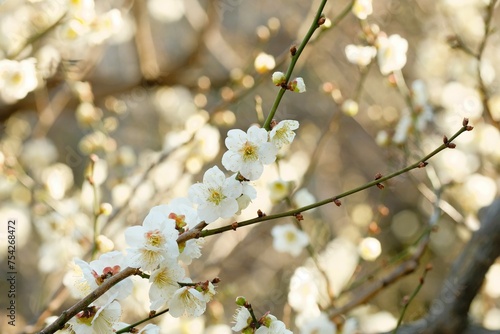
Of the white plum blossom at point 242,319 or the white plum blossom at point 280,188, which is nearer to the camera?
the white plum blossom at point 242,319

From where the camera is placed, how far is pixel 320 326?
197 cm

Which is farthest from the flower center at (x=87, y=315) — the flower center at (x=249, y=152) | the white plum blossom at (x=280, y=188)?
the white plum blossom at (x=280, y=188)

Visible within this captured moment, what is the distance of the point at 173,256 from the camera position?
108 cm

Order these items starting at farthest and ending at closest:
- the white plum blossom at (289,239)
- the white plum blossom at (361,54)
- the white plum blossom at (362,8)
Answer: the white plum blossom at (289,239) < the white plum blossom at (361,54) < the white plum blossom at (362,8)

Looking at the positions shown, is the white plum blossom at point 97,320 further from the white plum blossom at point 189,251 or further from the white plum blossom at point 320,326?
the white plum blossom at point 320,326

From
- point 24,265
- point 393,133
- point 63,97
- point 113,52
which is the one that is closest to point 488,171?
point 393,133

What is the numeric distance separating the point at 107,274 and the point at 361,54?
1248 mm

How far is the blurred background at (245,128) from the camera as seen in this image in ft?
7.29

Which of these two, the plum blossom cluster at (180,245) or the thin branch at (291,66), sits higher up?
the thin branch at (291,66)

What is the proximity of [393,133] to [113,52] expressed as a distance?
3.91 meters

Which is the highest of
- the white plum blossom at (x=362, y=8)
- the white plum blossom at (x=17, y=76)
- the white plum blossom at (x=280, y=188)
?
the white plum blossom at (x=362, y=8)

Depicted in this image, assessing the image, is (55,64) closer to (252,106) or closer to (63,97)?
→ (63,97)

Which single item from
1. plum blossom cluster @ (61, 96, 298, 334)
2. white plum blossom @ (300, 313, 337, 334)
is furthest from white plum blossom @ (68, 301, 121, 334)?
white plum blossom @ (300, 313, 337, 334)

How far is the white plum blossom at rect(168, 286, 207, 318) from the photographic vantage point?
1.09m
